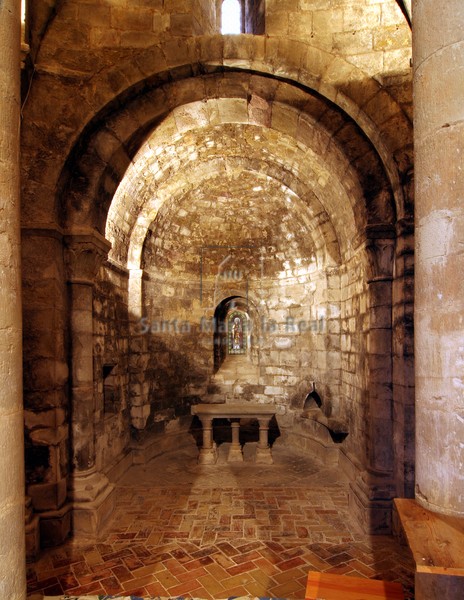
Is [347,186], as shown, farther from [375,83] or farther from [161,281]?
[161,281]

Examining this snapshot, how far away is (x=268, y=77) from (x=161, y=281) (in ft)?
14.5

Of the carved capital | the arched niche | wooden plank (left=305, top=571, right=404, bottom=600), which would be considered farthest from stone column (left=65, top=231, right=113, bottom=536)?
the arched niche

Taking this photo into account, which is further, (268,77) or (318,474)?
(318,474)

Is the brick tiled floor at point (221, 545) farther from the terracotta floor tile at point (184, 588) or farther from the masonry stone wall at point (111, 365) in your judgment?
the masonry stone wall at point (111, 365)

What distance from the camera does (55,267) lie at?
15.1 feet

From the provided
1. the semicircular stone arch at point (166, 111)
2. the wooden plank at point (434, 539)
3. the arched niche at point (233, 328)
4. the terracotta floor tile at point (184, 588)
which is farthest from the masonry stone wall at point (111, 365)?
A: the wooden plank at point (434, 539)

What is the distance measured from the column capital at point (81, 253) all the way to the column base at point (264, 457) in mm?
4384

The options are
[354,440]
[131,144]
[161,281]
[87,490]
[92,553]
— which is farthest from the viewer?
[161,281]

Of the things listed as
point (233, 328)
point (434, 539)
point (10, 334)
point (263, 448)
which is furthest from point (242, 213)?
point (434, 539)

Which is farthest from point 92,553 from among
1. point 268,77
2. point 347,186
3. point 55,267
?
point 268,77

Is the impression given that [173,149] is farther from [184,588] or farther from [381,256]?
[184,588]

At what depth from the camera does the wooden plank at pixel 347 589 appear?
2.70 metres

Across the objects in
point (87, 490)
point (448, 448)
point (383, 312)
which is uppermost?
point (383, 312)

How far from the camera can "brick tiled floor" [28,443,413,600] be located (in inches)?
153
